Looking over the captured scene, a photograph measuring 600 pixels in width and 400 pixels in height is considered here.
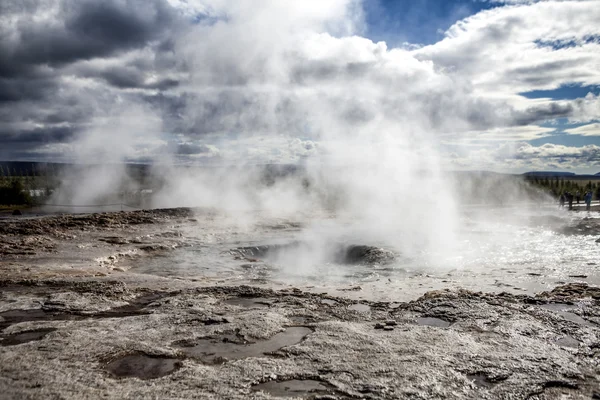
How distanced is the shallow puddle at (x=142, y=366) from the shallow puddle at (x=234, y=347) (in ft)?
0.94

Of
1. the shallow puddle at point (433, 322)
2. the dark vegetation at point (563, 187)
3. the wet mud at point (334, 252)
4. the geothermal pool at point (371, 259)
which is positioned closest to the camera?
the shallow puddle at point (433, 322)

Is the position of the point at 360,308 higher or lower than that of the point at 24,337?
lower

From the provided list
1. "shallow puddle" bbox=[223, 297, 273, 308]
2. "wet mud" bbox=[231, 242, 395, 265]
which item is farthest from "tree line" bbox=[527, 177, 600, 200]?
"shallow puddle" bbox=[223, 297, 273, 308]

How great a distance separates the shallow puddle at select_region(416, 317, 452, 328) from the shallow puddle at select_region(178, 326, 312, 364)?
161 cm

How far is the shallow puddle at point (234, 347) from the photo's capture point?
441 cm

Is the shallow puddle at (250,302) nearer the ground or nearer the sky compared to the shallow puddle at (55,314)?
nearer the ground

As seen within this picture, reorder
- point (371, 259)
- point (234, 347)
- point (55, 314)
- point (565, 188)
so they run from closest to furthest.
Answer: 1. point (234, 347)
2. point (55, 314)
3. point (371, 259)
4. point (565, 188)

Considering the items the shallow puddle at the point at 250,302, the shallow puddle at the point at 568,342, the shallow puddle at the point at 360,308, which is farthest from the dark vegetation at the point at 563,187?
the shallow puddle at the point at 250,302

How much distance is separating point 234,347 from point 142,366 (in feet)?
3.20

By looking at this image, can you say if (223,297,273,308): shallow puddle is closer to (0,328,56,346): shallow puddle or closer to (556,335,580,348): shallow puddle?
(0,328,56,346): shallow puddle

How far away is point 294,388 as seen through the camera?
3.75m

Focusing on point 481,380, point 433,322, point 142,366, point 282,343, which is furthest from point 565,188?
point 142,366

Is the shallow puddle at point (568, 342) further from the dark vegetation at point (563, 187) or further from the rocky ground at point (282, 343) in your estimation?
the dark vegetation at point (563, 187)

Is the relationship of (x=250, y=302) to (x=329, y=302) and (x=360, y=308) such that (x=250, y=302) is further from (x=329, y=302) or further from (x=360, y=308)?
(x=360, y=308)
